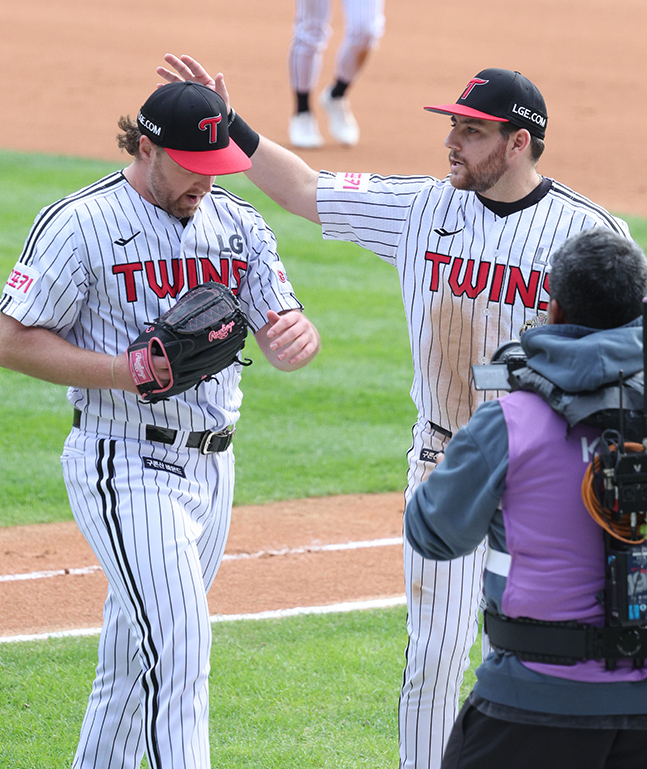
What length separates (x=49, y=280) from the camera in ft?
10.7

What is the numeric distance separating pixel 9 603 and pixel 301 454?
2.76 metres

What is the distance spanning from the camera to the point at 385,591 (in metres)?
5.48

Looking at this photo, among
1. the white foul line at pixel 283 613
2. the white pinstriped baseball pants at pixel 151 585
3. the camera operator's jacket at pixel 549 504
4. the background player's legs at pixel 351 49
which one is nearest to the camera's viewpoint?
the camera operator's jacket at pixel 549 504

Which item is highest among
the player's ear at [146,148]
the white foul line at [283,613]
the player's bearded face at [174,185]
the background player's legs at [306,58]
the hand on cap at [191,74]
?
the background player's legs at [306,58]

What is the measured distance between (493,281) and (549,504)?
52.1 inches

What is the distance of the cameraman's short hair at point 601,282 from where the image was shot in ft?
7.82

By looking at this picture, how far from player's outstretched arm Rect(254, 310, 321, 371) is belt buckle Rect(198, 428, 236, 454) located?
278 millimetres

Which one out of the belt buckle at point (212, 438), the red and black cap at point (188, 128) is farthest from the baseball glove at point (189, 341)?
the red and black cap at point (188, 128)

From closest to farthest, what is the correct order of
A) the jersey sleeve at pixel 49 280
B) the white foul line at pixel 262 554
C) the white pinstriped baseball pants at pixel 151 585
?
the white pinstriped baseball pants at pixel 151 585
the jersey sleeve at pixel 49 280
the white foul line at pixel 262 554

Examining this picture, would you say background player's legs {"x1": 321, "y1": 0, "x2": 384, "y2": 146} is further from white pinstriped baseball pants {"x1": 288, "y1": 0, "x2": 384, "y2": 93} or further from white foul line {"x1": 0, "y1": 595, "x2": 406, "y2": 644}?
white foul line {"x1": 0, "y1": 595, "x2": 406, "y2": 644}

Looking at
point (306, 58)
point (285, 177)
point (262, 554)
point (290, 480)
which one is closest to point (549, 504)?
point (285, 177)

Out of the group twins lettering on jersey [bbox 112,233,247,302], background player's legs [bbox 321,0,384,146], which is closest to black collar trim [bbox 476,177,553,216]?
twins lettering on jersey [bbox 112,233,247,302]

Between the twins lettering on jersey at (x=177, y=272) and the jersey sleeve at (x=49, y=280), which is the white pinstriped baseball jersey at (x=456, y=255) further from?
the jersey sleeve at (x=49, y=280)

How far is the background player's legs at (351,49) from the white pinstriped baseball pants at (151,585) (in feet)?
40.4
